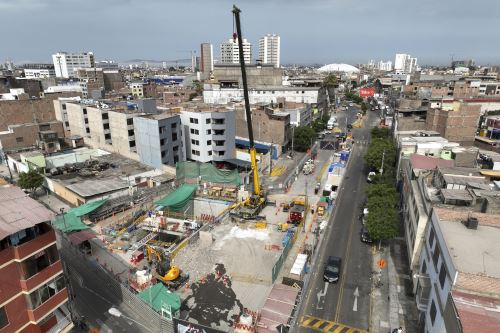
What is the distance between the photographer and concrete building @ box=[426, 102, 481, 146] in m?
66.3

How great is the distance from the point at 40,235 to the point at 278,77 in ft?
462

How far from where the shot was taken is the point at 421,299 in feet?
90.9

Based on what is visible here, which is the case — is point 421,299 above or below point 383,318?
above

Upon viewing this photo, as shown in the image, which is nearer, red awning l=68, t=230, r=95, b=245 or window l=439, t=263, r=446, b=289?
window l=439, t=263, r=446, b=289

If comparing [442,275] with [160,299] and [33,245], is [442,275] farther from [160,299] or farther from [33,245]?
[33,245]

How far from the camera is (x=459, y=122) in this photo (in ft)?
224

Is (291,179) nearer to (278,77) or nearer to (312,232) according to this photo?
(312,232)

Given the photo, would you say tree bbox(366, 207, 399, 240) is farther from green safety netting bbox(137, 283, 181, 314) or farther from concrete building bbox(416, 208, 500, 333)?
green safety netting bbox(137, 283, 181, 314)

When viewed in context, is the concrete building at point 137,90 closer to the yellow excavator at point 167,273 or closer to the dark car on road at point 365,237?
the yellow excavator at point 167,273

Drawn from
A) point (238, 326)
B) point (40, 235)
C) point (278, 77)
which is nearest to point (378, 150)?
point (238, 326)

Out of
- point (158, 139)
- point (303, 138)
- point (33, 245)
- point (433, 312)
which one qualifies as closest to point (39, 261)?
point (33, 245)

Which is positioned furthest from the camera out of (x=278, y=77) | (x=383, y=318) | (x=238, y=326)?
(x=278, y=77)

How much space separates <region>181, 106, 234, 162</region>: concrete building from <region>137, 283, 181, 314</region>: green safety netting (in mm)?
45354

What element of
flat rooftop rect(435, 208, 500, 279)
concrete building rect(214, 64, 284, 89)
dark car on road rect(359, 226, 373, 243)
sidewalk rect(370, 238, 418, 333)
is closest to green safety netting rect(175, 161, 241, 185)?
dark car on road rect(359, 226, 373, 243)
